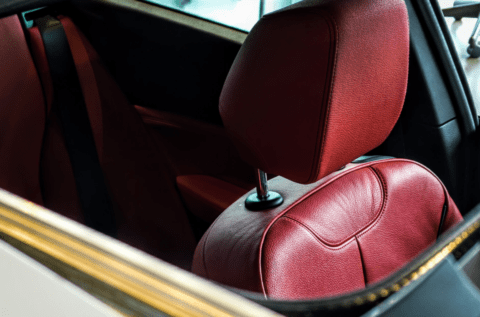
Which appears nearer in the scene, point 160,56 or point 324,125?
point 324,125

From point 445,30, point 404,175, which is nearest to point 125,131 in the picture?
point 404,175

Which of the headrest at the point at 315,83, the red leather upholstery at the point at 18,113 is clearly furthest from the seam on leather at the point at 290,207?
the red leather upholstery at the point at 18,113

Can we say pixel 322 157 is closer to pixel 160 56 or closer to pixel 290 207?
pixel 290 207

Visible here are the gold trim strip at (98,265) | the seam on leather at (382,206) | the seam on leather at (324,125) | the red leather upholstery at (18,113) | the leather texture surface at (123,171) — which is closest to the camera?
the gold trim strip at (98,265)

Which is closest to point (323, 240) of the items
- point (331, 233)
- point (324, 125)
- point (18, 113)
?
point (331, 233)

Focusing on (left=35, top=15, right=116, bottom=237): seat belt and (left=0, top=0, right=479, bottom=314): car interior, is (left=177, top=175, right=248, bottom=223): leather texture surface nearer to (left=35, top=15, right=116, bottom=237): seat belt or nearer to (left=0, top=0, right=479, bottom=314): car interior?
(left=0, top=0, right=479, bottom=314): car interior

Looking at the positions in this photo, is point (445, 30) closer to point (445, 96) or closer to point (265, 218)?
point (445, 96)

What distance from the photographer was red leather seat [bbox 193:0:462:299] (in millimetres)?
709

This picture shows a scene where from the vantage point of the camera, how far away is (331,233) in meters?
0.92

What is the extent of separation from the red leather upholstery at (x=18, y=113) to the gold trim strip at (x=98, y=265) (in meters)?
0.92

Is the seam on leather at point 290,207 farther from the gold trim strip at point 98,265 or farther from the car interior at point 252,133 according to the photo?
the gold trim strip at point 98,265

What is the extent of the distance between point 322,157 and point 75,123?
950mm

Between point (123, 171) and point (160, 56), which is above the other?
point (160, 56)

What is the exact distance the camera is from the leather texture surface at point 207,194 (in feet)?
4.85
